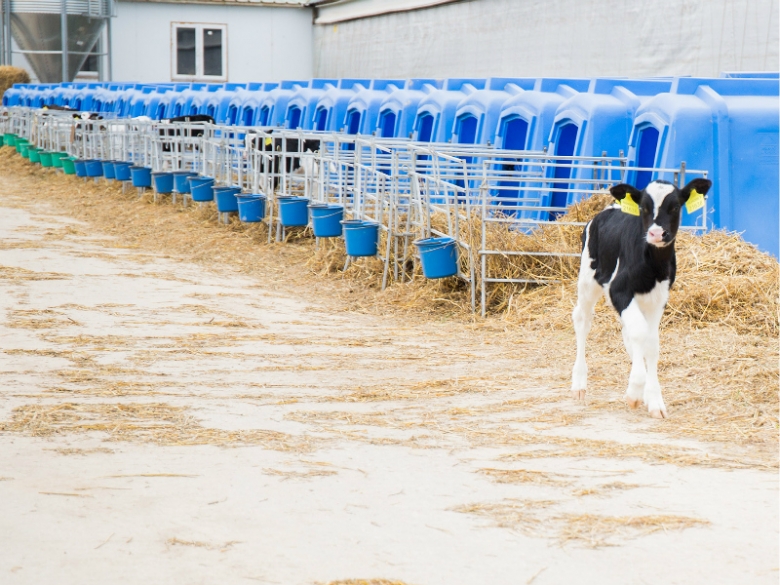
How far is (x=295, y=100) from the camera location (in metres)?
24.3

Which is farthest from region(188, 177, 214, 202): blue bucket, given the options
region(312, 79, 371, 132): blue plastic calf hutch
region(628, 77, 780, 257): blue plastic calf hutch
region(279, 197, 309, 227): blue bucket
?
region(628, 77, 780, 257): blue plastic calf hutch

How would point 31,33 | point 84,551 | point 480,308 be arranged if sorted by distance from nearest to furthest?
point 84,551 → point 480,308 → point 31,33

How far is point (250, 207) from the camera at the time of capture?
1448 centimetres

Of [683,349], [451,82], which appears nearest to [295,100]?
[451,82]

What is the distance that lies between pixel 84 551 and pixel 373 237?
7553mm

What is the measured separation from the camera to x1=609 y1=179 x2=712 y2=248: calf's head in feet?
20.8

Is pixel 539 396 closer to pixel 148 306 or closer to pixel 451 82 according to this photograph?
pixel 148 306

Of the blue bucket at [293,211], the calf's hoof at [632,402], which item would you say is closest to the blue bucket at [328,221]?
the blue bucket at [293,211]

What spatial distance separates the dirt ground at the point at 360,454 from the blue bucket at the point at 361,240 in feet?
5.07

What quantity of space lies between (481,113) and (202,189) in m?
4.17

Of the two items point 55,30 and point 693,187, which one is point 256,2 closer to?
point 55,30

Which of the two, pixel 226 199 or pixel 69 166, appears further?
pixel 69 166

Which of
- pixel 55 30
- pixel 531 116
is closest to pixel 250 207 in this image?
pixel 531 116

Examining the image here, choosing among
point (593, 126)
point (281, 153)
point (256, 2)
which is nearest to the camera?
point (593, 126)
